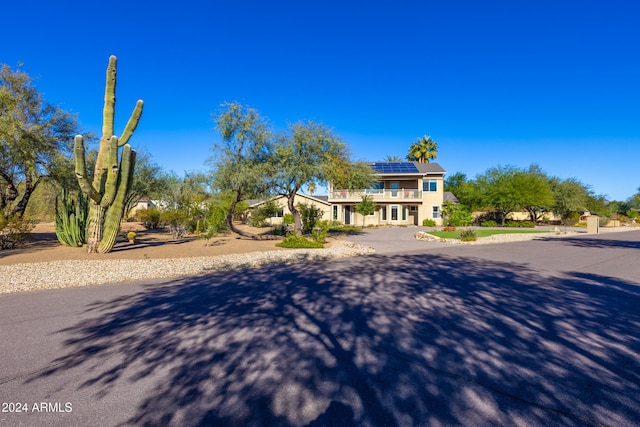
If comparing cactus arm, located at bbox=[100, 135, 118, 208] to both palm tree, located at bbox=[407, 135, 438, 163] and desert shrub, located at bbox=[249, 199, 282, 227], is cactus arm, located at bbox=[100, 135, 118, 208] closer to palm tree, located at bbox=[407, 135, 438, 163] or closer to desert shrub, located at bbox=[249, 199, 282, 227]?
desert shrub, located at bbox=[249, 199, 282, 227]

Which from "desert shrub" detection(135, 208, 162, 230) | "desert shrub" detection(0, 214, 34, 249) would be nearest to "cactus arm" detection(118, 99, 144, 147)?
"desert shrub" detection(0, 214, 34, 249)

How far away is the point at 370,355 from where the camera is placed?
3707 millimetres

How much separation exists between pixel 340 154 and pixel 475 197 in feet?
96.2

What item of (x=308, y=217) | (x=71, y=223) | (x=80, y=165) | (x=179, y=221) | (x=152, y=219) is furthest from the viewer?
(x=152, y=219)

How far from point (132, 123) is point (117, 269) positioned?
6472 millimetres

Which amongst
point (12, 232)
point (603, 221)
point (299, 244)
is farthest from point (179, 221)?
point (603, 221)

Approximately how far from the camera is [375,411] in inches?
104

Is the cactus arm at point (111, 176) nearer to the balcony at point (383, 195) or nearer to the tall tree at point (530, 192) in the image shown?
the balcony at point (383, 195)

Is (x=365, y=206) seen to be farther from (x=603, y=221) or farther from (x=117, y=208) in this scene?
(x=603, y=221)

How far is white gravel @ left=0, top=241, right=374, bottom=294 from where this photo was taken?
7641mm

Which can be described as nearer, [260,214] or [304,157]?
[304,157]

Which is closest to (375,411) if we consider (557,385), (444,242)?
(557,385)

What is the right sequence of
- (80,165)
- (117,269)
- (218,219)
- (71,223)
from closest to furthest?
1. (117,269)
2. (80,165)
3. (71,223)
4. (218,219)

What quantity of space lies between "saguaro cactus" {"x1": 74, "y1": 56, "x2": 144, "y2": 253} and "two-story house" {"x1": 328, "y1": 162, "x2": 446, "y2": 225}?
25986 mm
